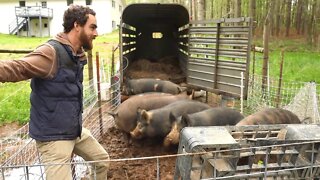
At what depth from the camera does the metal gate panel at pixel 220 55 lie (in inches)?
274

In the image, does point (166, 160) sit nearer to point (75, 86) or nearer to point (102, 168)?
point (102, 168)

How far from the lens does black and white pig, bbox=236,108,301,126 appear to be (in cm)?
528

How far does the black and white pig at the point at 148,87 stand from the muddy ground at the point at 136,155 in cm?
138

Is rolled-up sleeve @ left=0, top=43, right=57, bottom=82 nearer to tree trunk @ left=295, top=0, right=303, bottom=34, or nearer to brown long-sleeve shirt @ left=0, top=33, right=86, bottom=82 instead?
brown long-sleeve shirt @ left=0, top=33, right=86, bottom=82

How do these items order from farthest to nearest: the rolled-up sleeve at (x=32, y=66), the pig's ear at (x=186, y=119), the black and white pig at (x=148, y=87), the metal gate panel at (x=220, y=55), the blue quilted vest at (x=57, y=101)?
the black and white pig at (x=148, y=87) → the metal gate panel at (x=220, y=55) → the pig's ear at (x=186, y=119) → the blue quilted vest at (x=57, y=101) → the rolled-up sleeve at (x=32, y=66)

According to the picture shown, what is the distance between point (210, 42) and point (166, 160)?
137 inches

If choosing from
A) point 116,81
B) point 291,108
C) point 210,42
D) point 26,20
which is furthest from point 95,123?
point 26,20

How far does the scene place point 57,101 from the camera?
10.1 ft

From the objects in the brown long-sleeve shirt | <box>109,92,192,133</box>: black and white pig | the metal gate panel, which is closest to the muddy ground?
<box>109,92,192,133</box>: black and white pig

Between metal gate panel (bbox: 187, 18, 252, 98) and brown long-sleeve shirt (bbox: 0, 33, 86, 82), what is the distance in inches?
175

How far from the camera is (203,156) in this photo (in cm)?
257

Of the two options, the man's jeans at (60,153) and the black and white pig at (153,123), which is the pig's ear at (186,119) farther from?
the man's jeans at (60,153)

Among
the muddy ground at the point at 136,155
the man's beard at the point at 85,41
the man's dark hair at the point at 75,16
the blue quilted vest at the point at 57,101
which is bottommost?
the muddy ground at the point at 136,155

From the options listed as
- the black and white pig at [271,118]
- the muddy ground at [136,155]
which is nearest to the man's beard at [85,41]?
the muddy ground at [136,155]
